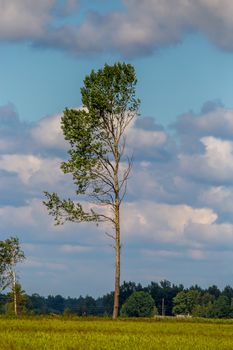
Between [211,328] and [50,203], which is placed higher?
[50,203]

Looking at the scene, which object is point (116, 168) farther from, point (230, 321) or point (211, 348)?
point (211, 348)

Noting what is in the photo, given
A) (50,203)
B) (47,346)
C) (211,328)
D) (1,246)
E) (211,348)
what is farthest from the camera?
(1,246)

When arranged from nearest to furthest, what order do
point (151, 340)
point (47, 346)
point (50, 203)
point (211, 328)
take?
point (47, 346), point (151, 340), point (211, 328), point (50, 203)

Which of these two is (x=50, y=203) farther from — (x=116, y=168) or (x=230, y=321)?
(x=230, y=321)

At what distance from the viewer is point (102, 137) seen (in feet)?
192

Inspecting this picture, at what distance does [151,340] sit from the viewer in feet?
96.2

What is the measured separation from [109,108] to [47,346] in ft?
116

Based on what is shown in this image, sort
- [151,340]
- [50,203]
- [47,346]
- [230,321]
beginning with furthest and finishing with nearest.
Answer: [50,203] < [230,321] < [151,340] < [47,346]

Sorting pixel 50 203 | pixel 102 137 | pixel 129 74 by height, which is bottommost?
pixel 50 203

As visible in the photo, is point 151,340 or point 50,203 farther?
point 50,203

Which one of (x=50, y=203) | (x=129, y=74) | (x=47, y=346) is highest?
(x=129, y=74)

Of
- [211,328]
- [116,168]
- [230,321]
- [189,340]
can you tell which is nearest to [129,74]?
[116,168]

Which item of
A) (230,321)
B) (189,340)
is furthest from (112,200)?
(189,340)

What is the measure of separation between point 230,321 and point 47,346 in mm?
26888
